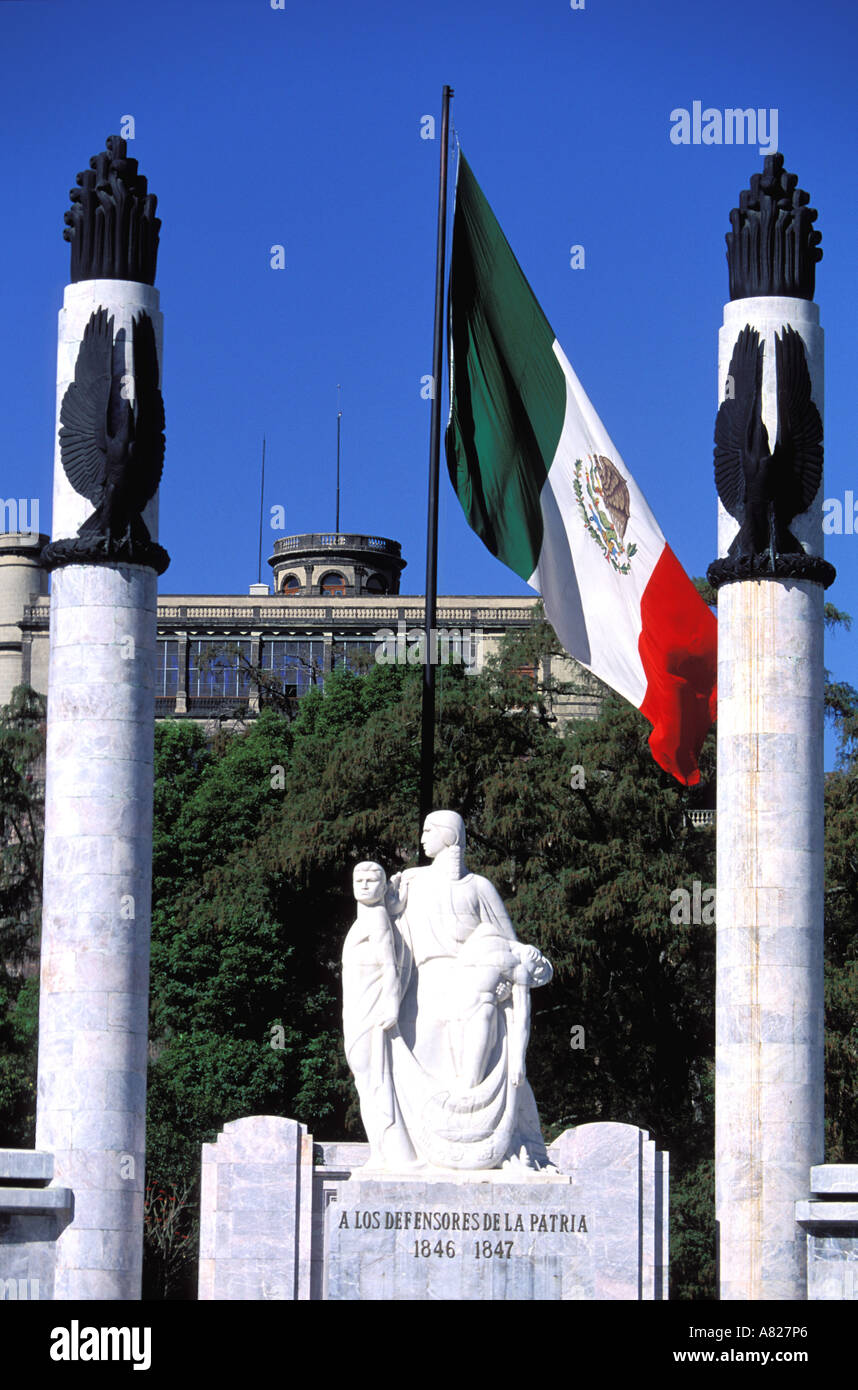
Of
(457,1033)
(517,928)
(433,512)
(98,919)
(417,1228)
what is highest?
(433,512)

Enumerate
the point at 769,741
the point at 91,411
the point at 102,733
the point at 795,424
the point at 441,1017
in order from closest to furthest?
the point at 441,1017, the point at 102,733, the point at 91,411, the point at 769,741, the point at 795,424

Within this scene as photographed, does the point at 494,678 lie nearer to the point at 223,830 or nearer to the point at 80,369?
the point at 223,830

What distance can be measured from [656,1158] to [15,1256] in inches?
243

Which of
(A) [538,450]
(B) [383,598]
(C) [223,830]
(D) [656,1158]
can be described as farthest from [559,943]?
(B) [383,598]

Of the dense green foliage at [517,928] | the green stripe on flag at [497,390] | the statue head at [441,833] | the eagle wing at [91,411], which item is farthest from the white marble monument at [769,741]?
the dense green foliage at [517,928]

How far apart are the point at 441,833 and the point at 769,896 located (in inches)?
144

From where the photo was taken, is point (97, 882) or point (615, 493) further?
point (615, 493)

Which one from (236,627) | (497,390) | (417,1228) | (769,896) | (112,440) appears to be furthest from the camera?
(236,627)

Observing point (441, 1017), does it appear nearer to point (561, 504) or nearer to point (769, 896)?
point (769, 896)

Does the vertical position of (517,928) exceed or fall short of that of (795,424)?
it falls short

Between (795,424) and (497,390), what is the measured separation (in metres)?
3.62

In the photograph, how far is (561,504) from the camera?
3020cm

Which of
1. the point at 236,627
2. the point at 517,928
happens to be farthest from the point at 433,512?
the point at 236,627

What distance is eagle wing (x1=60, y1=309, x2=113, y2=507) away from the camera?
90.5 ft
